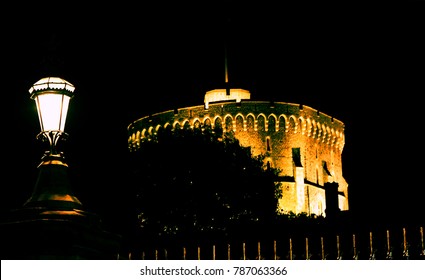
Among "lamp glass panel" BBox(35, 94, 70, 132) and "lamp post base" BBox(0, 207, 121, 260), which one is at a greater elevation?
"lamp glass panel" BBox(35, 94, 70, 132)

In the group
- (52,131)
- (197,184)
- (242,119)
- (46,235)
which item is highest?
(242,119)

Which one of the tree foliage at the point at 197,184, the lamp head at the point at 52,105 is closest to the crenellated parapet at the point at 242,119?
the tree foliage at the point at 197,184

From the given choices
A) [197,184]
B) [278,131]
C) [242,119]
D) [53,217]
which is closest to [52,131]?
[53,217]

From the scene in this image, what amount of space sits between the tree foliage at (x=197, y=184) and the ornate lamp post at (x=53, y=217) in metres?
31.4

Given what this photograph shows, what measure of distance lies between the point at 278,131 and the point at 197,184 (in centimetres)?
1161

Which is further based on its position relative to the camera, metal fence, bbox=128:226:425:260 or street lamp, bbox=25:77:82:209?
metal fence, bbox=128:226:425:260

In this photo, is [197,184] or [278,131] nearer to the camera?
[197,184]

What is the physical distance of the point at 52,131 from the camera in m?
5.87

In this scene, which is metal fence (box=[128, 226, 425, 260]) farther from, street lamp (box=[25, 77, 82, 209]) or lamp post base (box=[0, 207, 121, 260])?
lamp post base (box=[0, 207, 121, 260])

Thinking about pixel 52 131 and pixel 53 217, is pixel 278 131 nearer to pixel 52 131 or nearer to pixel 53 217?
pixel 52 131

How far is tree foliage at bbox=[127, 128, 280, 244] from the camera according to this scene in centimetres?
3822

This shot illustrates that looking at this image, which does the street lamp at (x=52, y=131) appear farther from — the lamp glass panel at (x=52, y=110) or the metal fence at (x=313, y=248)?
the metal fence at (x=313, y=248)

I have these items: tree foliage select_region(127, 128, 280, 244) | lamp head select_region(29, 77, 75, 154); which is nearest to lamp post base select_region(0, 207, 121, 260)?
lamp head select_region(29, 77, 75, 154)
